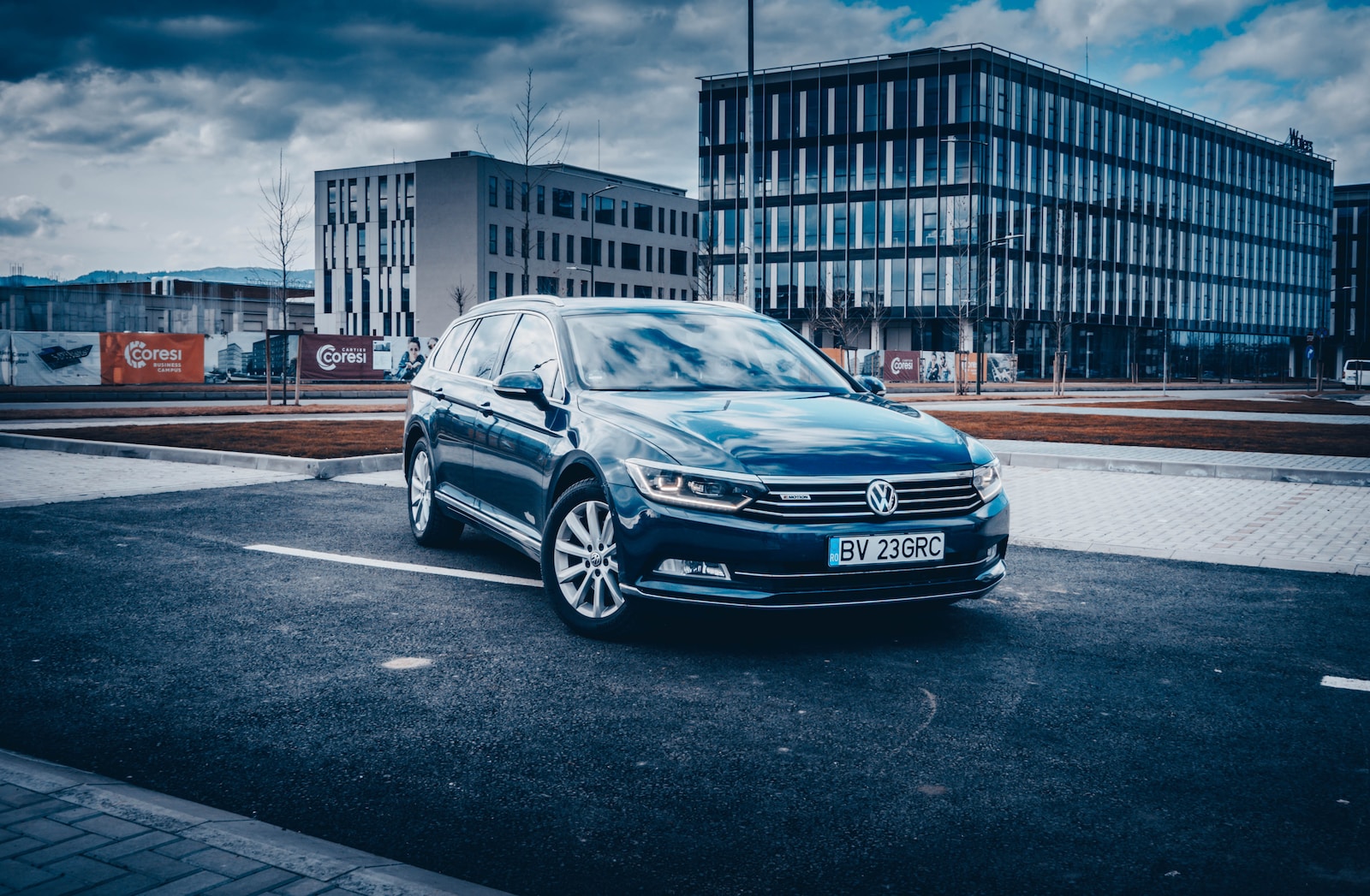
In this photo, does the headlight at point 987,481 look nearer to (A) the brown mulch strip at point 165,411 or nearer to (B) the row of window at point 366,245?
(A) the brown mulch strip at point 165,411

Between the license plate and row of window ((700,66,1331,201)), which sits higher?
row of window ((700,66,1331,201))

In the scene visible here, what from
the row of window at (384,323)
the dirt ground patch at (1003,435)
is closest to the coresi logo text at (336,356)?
the dirt ground patch at (1003,435)

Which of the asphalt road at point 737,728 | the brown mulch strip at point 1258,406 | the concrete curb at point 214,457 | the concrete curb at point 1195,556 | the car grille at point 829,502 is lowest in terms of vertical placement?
the asphalt road at point 737,728

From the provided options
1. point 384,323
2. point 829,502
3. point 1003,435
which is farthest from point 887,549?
point 384,323

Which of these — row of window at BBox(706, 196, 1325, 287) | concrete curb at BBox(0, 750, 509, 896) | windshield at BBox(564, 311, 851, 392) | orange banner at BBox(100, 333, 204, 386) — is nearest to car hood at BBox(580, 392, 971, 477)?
windshield at BBox(564, 311, 851, 392)

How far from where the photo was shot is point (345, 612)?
5602 millimetres

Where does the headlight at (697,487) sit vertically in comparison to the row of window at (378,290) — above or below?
below

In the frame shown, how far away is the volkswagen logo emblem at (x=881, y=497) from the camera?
4.67 metres

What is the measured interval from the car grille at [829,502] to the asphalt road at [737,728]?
49cm

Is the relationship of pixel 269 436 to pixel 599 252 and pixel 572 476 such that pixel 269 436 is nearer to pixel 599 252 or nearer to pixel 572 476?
pixel 572 476

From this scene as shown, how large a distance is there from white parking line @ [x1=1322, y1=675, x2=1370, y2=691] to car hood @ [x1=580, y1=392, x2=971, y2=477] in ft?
5.42

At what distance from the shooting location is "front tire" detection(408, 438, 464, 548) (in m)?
7.27

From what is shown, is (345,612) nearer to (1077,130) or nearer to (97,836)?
(97,836)

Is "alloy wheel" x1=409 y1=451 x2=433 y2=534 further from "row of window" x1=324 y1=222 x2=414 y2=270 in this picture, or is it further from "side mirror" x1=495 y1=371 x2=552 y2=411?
"row of window" x1=324 y1=222 x2=414 y2=270
